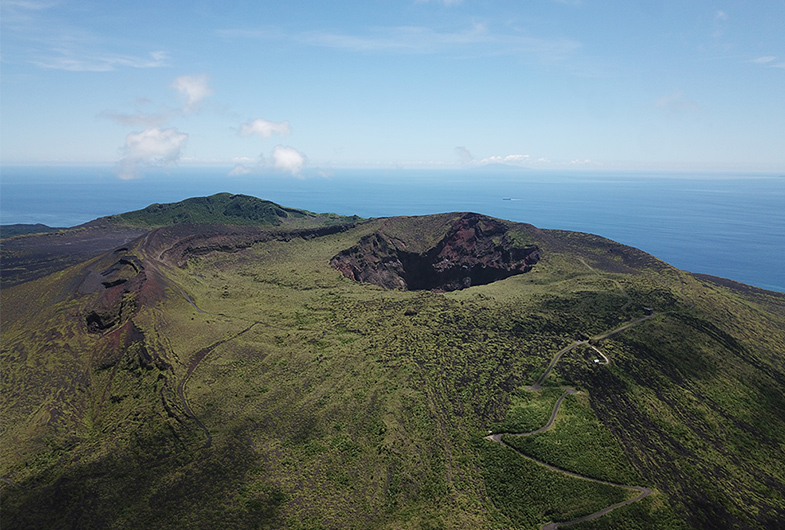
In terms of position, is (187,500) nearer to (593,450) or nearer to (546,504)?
(546,504)

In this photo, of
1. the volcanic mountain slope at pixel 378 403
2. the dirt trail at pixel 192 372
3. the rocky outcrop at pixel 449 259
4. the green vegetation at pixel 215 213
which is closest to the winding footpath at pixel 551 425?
the volcanic mountain slope at pixel 378 403

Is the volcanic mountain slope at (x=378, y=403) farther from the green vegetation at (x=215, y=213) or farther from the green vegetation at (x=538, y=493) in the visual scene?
the green vegetation at (x=215, y=213)

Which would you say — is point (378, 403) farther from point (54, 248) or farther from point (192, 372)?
point (54, 248)

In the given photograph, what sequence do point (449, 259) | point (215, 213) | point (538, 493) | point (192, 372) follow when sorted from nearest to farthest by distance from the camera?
point (538, 493) < point (192, 372) < point (449, 259) < point (215, 213)

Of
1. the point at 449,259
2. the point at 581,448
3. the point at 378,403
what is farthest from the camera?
the point at 449,259

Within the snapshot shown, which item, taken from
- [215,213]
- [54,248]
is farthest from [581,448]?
[215,213]

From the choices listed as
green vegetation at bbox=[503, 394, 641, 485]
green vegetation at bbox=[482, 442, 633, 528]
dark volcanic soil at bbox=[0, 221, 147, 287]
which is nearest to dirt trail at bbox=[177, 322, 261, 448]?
green vegetation at bbox=[482, 442, 633, 528]

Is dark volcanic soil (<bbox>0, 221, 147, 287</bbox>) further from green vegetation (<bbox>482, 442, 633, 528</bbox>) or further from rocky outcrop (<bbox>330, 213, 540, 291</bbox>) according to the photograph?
green vegetation (<bbox>482, 442, 633, 528</bbox>)
